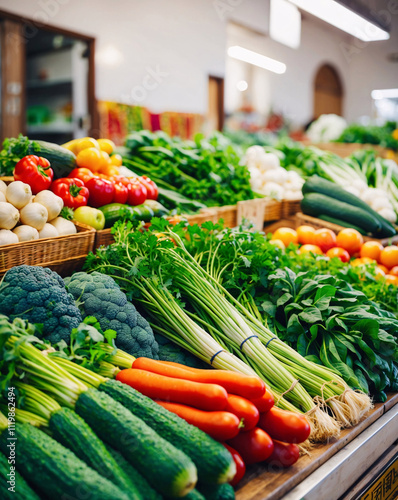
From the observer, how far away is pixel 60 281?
5.15 feet

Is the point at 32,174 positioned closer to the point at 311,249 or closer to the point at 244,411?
the point at 244,411

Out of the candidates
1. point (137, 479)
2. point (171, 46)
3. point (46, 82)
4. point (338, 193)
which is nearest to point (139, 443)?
point (137, 479)

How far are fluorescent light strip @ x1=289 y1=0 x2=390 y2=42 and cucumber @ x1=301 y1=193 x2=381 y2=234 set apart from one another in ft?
5.25

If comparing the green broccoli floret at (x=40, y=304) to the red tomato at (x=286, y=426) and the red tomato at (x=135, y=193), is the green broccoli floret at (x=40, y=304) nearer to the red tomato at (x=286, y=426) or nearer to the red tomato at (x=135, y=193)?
the red tomato at (x=286, y=426)

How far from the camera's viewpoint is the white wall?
5.89 m

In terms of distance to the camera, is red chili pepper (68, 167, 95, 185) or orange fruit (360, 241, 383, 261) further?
orange fruit (360, 241, 383, 261)

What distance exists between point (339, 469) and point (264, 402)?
34 centimetres

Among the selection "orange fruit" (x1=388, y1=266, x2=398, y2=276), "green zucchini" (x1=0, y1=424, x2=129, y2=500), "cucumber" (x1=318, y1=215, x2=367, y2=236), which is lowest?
"green zucchini" (x1=0, y1=424, x2=129, y2=500)

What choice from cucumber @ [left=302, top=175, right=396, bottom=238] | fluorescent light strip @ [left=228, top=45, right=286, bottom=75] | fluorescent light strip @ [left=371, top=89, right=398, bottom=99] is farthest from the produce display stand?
fluorescent light strip @ [left=371, top=89, right=398, bottom=99]

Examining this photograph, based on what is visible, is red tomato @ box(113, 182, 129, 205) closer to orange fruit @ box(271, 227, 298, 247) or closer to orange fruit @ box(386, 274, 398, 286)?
orange fruit @ box(271, 227, 298, 247)

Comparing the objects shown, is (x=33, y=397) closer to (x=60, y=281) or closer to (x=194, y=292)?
(x=60, y=281)

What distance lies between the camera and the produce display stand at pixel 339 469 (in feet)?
4.08

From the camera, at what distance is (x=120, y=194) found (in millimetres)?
2498

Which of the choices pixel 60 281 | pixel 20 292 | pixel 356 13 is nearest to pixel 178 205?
pixel 60 281
